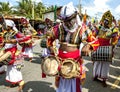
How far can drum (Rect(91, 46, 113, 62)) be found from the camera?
6637 millimetres

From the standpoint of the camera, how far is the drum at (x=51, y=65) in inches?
169

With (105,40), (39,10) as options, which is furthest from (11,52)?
(39,10)

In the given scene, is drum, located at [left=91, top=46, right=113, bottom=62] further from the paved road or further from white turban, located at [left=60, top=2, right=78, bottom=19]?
white turban, located at [left=60, top=2, right=78, bottom=19]

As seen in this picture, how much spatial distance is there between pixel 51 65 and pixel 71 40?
2.10ft

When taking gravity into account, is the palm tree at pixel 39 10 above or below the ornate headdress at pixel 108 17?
above

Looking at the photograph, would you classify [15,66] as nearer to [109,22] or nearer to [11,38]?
[11,38]

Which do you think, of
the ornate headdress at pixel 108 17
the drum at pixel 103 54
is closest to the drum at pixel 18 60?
the drum at pixel 103 54

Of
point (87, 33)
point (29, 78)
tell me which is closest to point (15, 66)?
point (29, 78)

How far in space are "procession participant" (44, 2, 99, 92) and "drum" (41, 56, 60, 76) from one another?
0.57 feet

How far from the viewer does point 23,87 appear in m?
6.90

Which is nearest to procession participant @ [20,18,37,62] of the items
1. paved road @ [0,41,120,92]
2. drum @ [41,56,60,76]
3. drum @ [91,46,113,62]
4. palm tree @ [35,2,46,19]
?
paved road @ [0,41,120,92]

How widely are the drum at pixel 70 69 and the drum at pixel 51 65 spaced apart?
0.12 m

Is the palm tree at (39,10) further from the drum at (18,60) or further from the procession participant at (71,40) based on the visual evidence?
the procession participant at (71,40)

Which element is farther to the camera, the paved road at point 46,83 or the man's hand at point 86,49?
the paved road at point 46,83
